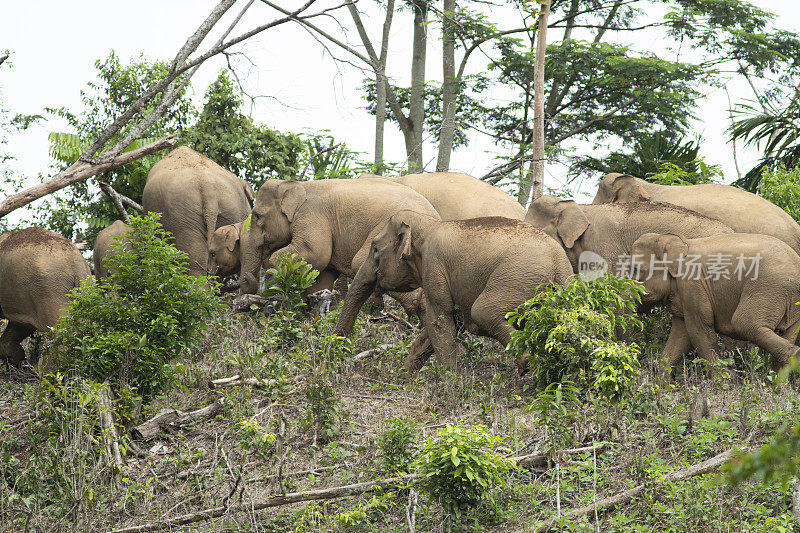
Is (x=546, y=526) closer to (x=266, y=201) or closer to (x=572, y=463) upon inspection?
(x=572, y=463)

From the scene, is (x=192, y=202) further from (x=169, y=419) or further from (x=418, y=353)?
(x=169, y=419)

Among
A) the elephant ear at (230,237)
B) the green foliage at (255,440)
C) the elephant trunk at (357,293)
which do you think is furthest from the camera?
the elephant ear at (230,237)

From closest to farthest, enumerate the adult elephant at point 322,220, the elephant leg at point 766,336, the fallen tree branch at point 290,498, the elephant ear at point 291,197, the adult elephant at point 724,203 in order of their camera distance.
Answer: the fallen tree branch at point 290,498 → the elephant leg at point 766,336 → the adult elephant at point 724,203 → the adult elephant at point 322,220 → the elephant ear at point 291,197

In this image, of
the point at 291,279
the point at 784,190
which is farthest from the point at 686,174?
the point at 291,279

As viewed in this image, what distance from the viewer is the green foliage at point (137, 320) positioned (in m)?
8.62

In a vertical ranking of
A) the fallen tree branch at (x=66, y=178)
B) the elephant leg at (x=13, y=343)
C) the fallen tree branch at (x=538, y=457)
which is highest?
the fallen tree branch at (x=66, y=178)

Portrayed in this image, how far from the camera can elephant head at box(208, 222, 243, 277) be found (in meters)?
13.7

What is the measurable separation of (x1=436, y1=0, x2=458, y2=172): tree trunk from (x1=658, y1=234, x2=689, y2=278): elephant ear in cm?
1243

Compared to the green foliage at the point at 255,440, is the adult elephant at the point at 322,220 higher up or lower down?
higher up

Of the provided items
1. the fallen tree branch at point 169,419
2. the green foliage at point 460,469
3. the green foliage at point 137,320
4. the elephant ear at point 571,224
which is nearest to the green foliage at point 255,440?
the fallen tree branch at point 169,419

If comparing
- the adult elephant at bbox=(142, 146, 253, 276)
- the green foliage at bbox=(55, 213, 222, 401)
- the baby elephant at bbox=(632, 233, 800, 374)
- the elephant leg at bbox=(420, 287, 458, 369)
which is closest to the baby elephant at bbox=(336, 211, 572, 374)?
the elephant leg at bbox=(420, 287, 458, 369)

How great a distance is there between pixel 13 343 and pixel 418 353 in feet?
16.5

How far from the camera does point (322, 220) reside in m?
12.5

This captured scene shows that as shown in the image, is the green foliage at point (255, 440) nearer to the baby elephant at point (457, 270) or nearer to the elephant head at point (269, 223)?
the baby elephant at point (457, 270)
